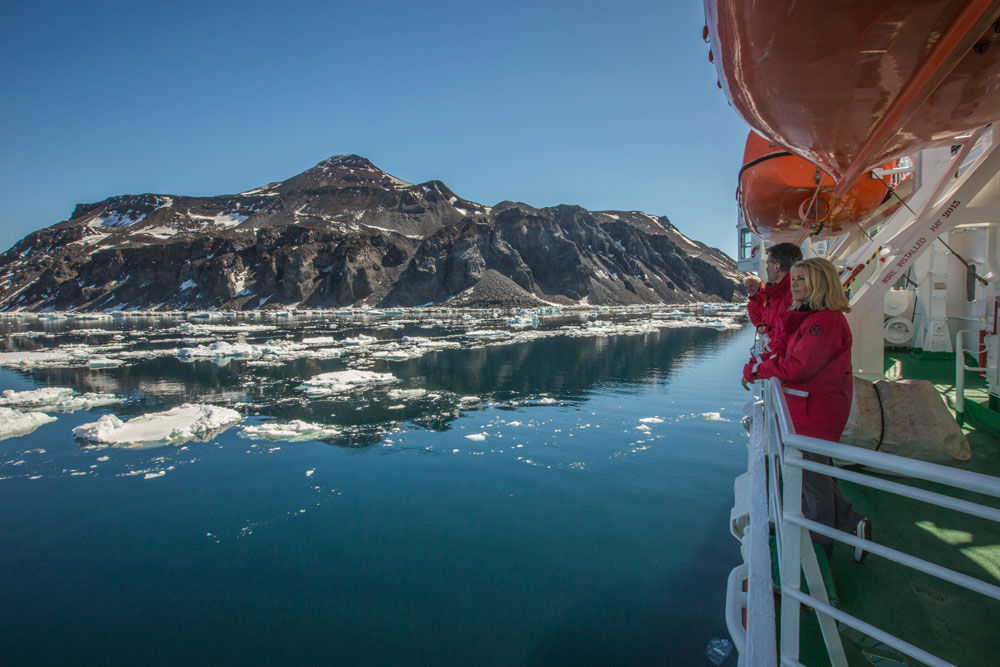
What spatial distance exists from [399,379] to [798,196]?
1154cm

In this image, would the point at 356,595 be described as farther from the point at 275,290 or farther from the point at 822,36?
the point at 275,290

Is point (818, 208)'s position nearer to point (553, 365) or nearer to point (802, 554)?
point (802, 554)

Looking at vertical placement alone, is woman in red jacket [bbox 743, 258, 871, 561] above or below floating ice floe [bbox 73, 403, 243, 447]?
above

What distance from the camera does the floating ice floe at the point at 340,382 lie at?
1294 centimetres

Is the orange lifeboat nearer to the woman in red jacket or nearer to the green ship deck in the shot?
the green ship deck

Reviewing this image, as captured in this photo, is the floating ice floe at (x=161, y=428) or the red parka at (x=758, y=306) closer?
the red parka at (x=758, y=306)

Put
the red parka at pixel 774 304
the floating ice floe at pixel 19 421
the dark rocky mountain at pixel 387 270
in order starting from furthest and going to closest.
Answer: the dark rocky mountain at pixel 387 270, the floating ice floe at pixel 19 421, the red parka at pixel 774 304

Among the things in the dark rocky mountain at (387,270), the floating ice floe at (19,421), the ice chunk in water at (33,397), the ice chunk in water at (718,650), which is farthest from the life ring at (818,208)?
the dark rocky mountain at (387,270)

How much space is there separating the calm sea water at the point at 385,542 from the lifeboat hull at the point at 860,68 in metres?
3.63

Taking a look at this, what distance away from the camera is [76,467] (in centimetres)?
758

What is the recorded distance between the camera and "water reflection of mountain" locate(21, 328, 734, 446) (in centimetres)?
1084

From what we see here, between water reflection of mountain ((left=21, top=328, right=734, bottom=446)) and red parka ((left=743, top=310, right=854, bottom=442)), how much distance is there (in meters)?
7.32

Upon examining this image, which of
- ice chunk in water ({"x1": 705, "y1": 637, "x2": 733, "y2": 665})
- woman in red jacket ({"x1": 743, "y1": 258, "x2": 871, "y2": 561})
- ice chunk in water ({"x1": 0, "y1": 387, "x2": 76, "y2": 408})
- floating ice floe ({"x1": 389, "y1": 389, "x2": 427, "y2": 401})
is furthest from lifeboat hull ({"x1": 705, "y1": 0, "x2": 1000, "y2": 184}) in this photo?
ice chunk in water ({"x1": 0, "y1": 387, "x2": 76, "y2": 408})

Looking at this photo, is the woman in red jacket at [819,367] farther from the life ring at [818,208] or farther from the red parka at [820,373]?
the life ring at [818,208]
